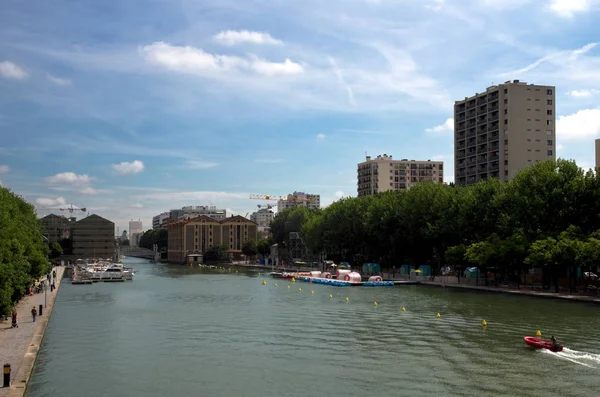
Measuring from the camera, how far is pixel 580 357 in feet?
136

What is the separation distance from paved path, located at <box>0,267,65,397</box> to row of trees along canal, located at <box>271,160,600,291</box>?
57.1 m

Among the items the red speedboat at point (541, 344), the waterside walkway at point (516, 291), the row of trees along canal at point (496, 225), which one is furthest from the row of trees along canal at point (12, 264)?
the waterside walkway at point (516, 291)

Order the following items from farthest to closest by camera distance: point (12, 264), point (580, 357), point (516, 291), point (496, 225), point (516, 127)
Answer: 1. point (516, 127)
2. point (496, 225)
3. point (516, 291)
4. point (12, 264)
5. point (580, 357)

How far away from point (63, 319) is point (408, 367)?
39084 mm

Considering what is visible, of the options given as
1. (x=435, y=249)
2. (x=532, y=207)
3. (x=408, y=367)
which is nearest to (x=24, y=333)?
(x=408, y=367)

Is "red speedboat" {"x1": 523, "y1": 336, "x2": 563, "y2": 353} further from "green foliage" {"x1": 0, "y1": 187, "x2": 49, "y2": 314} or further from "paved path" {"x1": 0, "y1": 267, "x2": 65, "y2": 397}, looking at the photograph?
"green foliage" {"x1": 0, "y1": 187, "x2": 49, "y2": 314}

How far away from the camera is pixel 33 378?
36656 mm

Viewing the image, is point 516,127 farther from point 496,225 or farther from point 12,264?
point 12,264

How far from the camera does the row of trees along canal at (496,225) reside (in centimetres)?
8025

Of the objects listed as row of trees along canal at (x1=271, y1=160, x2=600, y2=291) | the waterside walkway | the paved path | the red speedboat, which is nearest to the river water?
the red speedboat

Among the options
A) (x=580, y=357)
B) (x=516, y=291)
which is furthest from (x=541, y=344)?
(x=516, y=291)

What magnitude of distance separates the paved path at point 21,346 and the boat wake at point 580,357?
32.8 metres

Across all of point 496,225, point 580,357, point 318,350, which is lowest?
point 318,350

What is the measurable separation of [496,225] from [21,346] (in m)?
73.1
